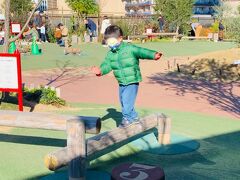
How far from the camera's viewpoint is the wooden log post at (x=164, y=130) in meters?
5.73

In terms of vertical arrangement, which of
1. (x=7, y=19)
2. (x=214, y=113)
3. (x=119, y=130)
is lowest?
(x=214, y=113)

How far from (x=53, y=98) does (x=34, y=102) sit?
0.44 m

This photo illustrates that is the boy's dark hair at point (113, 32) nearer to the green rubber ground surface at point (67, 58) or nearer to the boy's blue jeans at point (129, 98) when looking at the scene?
the boy's blue jeans at point (129, 98)

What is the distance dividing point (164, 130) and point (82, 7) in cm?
2354

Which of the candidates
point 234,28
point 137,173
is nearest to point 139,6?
point 234,28

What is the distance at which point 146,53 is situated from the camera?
18.0 ft

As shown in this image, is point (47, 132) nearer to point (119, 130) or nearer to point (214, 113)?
point (119, 130)

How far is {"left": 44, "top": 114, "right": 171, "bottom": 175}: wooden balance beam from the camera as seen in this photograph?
152 inches

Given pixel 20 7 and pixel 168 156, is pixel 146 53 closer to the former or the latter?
pixel 168 156

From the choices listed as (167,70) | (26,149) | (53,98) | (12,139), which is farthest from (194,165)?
(167,70)

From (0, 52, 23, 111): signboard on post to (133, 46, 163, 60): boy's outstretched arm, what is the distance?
2.41m

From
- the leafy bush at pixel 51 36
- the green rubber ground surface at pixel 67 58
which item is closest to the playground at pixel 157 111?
the green rubber ground surface at pixel 67 58

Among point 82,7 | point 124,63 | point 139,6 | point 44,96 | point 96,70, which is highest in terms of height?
point 139,6

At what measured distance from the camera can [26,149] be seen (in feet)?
18.7
